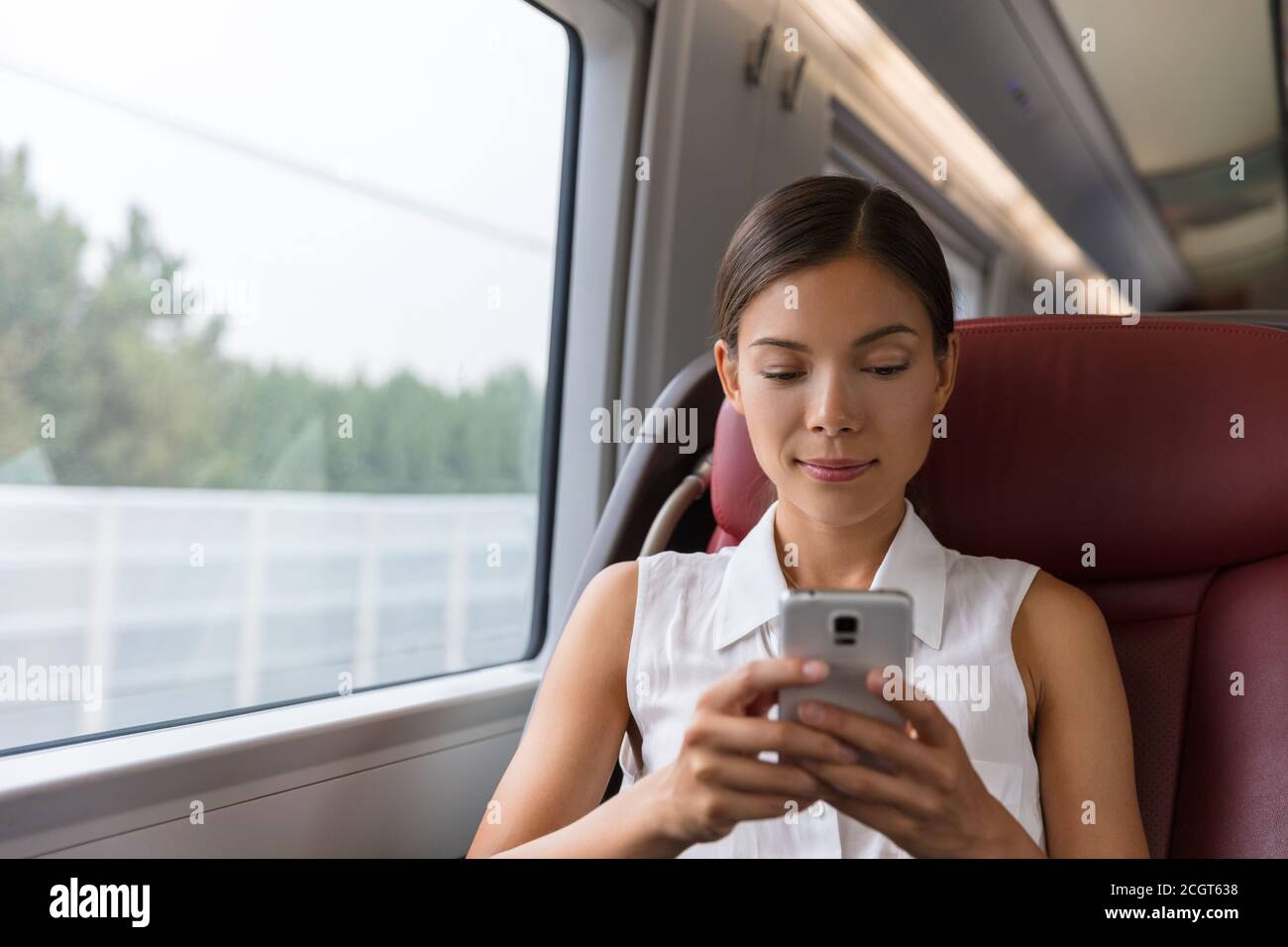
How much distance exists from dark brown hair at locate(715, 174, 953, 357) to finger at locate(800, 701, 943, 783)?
1.69 ft

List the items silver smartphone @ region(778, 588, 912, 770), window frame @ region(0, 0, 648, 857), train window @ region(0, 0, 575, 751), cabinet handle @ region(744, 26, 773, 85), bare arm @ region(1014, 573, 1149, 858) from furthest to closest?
cabinet handle @ region(744, 26, 773, 85)
train window @ region(0, 0, 575, 751)
window frame @ region(0, 0, 648, 857)
bare arm @ region(1014, 573, 1149, 858)
silver smartphone @ region(778, 588, 912, 770)

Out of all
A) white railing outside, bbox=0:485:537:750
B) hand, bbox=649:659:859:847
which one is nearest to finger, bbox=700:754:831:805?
hand, bbox=649:659:859:847

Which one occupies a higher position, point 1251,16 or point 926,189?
point 1251,16

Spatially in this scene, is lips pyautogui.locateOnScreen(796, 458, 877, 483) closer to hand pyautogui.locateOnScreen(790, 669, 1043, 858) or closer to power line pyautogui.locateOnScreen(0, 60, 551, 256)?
hand pyautogui.locateOnScreen(790, 669, 1043, 858)

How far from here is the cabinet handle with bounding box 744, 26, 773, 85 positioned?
7.43 feet

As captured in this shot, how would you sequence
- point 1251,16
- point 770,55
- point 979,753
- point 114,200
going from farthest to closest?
point 1251,16, point 770,55, point 114,200, point 979,753

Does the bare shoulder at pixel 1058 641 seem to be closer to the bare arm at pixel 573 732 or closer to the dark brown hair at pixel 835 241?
the dark brown hair at pixel 835 241

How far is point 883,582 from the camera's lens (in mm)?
1055

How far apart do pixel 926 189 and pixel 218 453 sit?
8.87 ft

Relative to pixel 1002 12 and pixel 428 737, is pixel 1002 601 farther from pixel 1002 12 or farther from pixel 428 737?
pixel 1002 12

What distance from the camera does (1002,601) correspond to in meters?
1.02

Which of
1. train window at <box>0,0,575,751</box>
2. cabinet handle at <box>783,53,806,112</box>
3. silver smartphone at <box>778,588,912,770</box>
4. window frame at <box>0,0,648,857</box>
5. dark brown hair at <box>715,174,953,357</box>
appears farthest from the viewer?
cabinet handle at <box>783,53,806,112</box>
